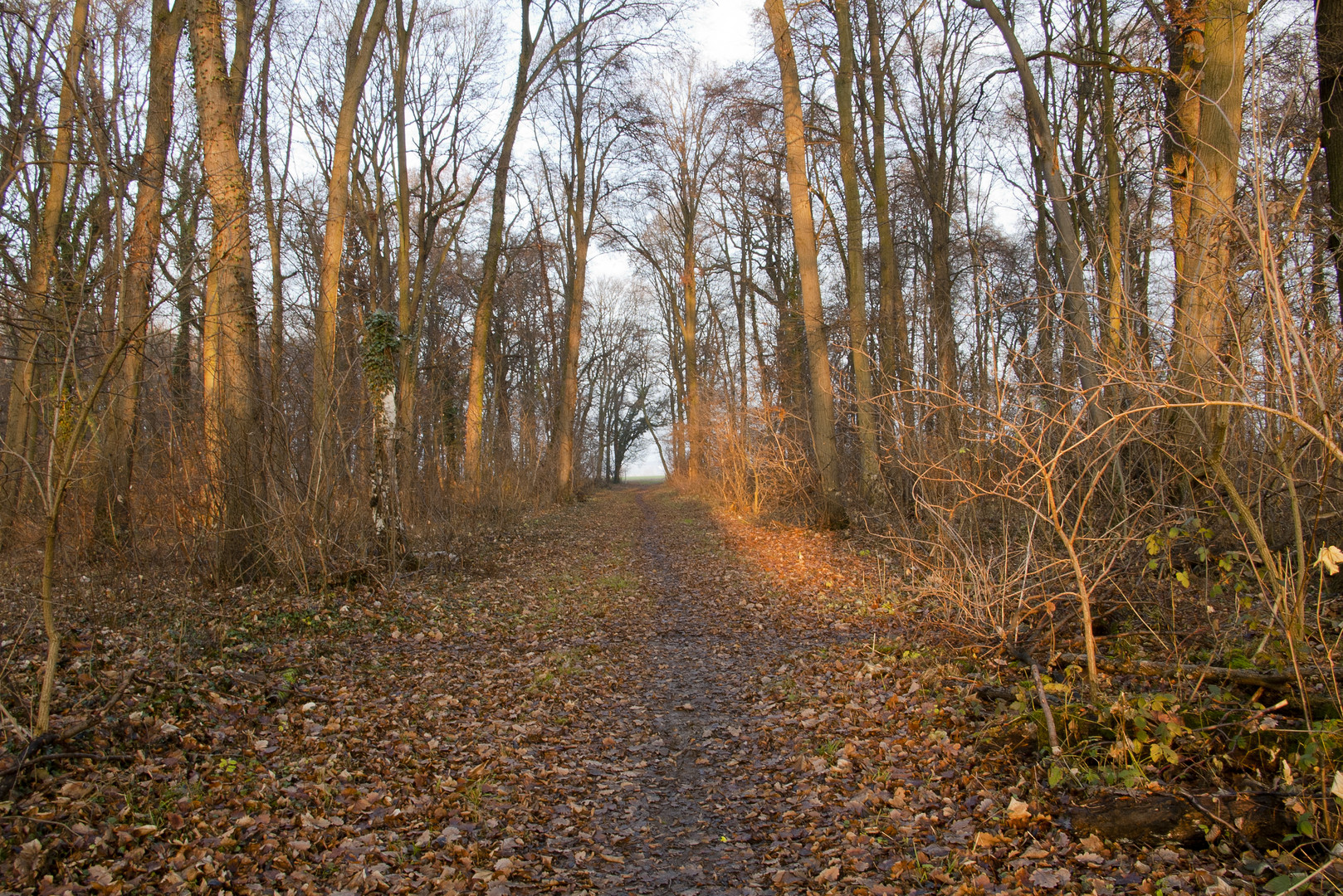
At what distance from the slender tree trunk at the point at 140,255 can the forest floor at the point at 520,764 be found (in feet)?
5.53

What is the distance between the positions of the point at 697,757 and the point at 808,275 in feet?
31.4

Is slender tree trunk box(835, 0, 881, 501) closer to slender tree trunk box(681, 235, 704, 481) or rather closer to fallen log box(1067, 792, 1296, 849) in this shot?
fallen log box(1067, 792, 1296, 849)

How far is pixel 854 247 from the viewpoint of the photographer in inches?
518

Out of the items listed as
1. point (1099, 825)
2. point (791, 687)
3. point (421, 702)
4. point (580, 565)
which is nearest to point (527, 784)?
point (421, 702)

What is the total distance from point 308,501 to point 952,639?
624 cm

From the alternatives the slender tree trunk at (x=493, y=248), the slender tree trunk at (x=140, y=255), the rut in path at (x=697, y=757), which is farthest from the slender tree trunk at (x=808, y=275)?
the slender tree trunk at (x=140, y=255)

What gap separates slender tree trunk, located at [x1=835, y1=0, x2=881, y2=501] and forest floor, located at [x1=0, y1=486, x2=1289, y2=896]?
225 inches

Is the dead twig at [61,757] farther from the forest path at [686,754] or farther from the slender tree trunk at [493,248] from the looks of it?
the slender tree trunk at [493,248]

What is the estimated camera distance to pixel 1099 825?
3244mm

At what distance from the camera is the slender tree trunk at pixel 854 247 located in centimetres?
1236

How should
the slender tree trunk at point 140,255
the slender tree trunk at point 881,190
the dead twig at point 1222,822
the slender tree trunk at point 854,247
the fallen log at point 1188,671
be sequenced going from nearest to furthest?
the dead twig at point 1222,822 → the fallen log at point 1188,671 → the slender tree trunk at point 140,255 → the slender tree trunk at point 854,247 → the slender tree trunk at point 881,190

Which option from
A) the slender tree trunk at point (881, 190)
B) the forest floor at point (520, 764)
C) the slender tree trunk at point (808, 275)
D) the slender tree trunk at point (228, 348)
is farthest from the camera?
the slender tree trunk at point (881, 190)

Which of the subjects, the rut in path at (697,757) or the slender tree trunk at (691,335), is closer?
the rut in path at (697,757)

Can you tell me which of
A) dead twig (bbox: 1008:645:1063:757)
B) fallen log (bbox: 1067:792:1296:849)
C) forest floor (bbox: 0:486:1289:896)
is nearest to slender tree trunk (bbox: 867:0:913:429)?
forest floor (bbox: 0:486:1289:896)
